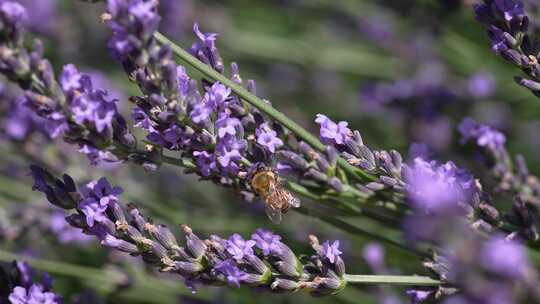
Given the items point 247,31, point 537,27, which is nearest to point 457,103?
point 537,27

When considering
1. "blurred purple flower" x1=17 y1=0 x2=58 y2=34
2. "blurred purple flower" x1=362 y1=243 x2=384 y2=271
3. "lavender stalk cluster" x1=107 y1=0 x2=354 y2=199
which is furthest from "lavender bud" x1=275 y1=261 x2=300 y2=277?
"blurred purple flower" x1=17 y1=0 x2=58 y2=34

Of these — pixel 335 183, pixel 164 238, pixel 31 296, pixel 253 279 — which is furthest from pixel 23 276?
pixel 335 183

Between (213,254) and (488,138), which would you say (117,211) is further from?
(488,138)

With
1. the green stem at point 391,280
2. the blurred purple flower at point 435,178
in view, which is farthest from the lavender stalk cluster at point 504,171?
the green stem at point 391,280

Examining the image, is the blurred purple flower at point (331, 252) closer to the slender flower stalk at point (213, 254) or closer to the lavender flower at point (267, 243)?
the slender flower stalk at point (213, 254)

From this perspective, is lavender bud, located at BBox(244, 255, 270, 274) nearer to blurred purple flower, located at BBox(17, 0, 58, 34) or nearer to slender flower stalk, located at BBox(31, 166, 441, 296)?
slender flower stalk, located at BBox(31, 166, 441, 296)
